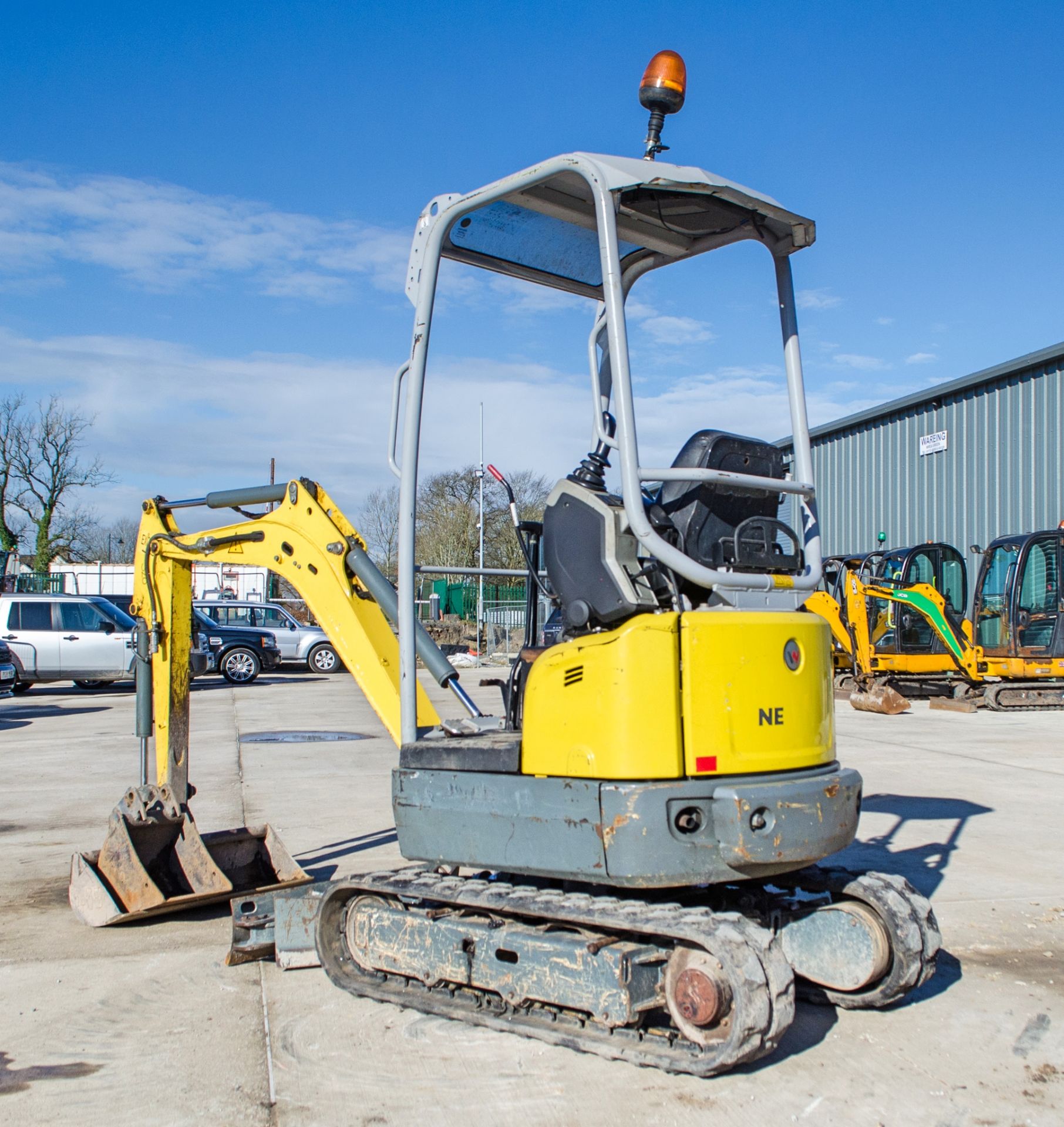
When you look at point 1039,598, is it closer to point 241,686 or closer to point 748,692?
point 241,686

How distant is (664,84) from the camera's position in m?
3.98

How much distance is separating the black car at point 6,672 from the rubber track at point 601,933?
15.2m

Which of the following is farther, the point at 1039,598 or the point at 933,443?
the point at 933,443

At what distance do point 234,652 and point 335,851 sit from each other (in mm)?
16190

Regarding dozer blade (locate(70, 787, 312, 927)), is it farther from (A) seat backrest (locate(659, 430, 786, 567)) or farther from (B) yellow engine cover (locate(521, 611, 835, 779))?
(A) seat backrest (locate(659, 430, 786, 567))

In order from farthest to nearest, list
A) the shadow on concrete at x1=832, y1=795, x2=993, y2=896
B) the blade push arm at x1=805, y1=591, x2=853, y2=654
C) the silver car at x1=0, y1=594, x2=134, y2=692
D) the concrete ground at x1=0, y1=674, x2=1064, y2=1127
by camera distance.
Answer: the silver car at x1=0, y1=594, x2=134, y2=692 → the blade push arm at x1=805, y1=591, x2=853, y2=654 → the shadow on concrete at x1=832, y1=795, x2=993, y2=896 → the concrete ground at x1=0, y1=674, x2=1064, y2=1127

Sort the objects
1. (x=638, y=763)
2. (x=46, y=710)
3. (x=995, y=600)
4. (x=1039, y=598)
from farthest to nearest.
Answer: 1. (x=995, y=600)
2. (x=46, y=710)
3. (x=1039, y=598)
4. (x=638, y=763)

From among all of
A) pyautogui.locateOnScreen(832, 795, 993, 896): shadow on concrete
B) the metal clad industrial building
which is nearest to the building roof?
the metal clad industrial building

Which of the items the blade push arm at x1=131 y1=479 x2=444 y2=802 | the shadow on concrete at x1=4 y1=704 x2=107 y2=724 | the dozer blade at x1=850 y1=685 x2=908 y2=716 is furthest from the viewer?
the shadow on concrete at x1=4 y1=704 x2=107 y2=724

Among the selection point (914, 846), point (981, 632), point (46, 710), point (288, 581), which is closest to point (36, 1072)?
Result: point (288, 581)

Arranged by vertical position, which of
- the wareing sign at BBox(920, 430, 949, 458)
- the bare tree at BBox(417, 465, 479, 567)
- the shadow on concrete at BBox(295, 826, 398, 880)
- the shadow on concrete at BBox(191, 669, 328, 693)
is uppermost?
the wareing sign at BBox(920, 430, 949, 458)

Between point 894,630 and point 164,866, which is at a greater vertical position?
point 894,630

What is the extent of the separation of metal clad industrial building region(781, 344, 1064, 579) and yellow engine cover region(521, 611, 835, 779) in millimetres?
17929

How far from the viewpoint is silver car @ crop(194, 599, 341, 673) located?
83.8ft
